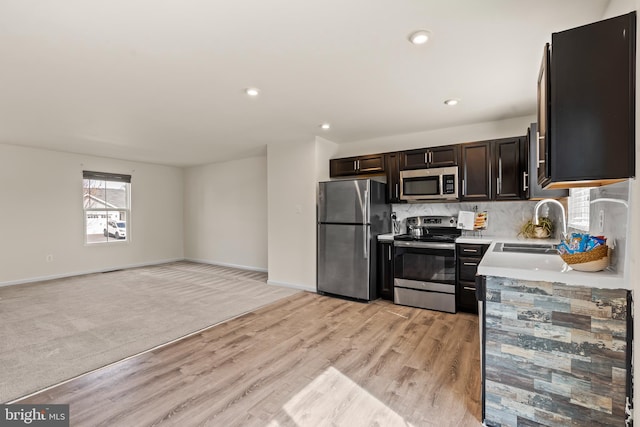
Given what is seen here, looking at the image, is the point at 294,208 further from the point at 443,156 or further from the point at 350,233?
the point at 443,156

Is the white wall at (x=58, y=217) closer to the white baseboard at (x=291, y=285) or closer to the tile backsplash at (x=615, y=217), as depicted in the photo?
the white baseboard at (x=291, y=285)

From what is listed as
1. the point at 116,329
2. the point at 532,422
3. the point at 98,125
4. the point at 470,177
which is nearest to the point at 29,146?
the point at 98,125

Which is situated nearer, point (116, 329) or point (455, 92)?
point (455, 92)

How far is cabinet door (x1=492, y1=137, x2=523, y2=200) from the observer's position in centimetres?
349

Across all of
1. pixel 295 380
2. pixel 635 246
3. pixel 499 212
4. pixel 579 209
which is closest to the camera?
pixel 635 246

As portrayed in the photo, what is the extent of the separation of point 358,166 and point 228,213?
3523mm

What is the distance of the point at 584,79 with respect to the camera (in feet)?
4.39

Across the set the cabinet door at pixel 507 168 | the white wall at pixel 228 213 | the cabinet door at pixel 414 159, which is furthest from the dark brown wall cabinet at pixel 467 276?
the white wall at pixel 228 213

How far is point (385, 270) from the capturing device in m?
4.15

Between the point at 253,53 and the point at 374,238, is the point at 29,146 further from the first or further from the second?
the point at 374,238

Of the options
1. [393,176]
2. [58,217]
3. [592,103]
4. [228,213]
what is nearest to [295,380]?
[592,103]

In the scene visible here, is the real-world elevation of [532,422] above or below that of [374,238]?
below

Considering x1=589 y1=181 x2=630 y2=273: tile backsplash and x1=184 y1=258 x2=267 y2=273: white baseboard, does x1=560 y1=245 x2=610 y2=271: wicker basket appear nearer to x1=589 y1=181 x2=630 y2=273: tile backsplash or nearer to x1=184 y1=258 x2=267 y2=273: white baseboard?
x1=589 y1=181 x2=630 y2=273: tile backsplash

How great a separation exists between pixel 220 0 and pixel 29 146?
571 cm
